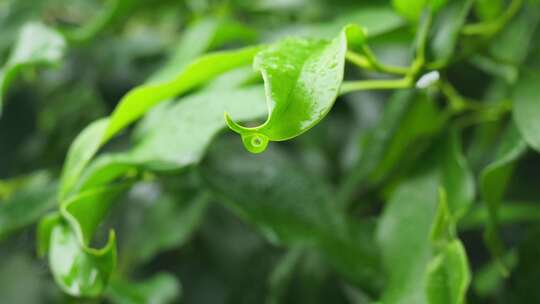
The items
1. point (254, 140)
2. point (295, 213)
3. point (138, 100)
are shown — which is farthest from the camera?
point (295, 213)

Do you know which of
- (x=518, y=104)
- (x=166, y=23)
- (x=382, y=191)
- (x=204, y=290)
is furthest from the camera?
(x=166, y=23)

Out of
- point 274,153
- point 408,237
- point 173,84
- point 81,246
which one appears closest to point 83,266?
point 81,246

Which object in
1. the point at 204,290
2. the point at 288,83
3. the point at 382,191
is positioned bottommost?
the point at 204,290

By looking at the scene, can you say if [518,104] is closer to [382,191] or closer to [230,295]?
[382,191]

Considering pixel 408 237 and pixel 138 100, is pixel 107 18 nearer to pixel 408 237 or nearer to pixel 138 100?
pixel 138 100

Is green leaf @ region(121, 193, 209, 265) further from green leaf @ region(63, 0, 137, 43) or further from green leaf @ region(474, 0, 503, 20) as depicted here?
green leaf @ region(474, 0, 503, 20)

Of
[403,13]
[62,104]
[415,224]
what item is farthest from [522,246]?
[62,104]
